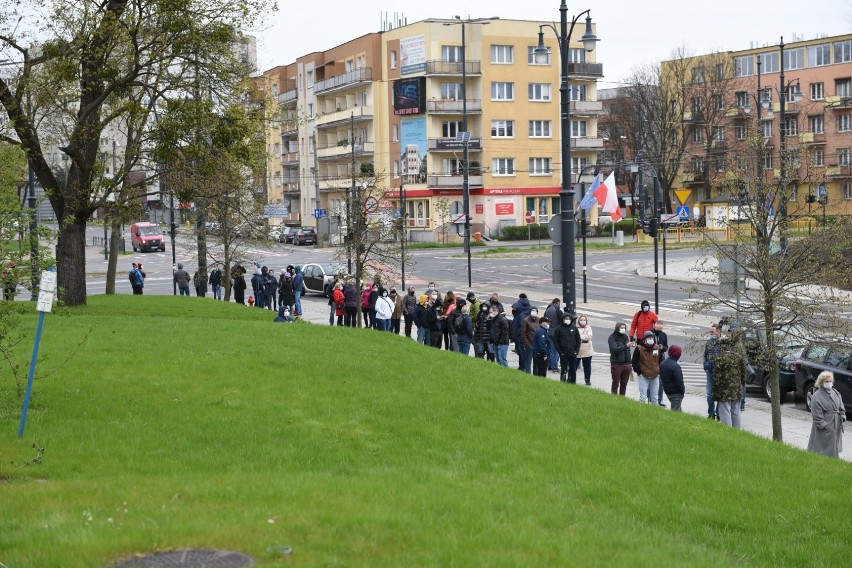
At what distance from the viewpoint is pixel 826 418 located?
14875 mm

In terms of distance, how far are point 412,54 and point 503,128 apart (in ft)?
28.7

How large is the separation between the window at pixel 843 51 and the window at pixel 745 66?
7691 millimetres

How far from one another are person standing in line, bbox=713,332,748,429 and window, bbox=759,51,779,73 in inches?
3148

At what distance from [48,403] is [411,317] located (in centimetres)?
1713

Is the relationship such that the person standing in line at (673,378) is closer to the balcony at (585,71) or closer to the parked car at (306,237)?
the balcony at (585,71)

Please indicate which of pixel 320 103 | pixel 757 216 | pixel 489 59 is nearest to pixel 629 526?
pixel 757 216

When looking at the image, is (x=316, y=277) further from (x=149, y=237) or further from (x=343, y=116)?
(x=343, y=116)

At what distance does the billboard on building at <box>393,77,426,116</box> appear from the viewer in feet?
265

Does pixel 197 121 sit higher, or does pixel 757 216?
pixel 197 121

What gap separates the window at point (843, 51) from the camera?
85500 mm

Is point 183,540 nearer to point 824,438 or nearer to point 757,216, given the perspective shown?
point 824,438

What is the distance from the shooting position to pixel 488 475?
1059 centimetres

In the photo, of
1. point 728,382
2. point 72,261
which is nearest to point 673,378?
point 728,382

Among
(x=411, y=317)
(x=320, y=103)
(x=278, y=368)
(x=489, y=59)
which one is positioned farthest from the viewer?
(x=320, y=103)
